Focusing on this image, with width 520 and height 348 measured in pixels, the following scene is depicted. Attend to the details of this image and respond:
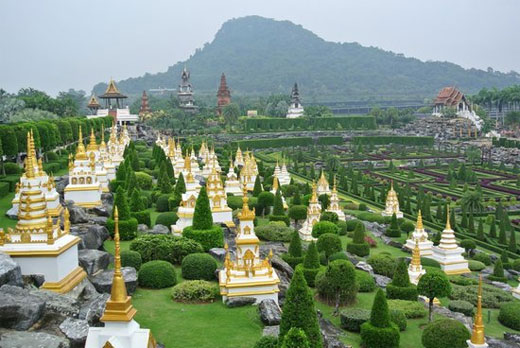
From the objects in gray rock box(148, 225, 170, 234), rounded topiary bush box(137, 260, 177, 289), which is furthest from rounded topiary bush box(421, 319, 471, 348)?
gray rock box(148, 225, 170, 234)

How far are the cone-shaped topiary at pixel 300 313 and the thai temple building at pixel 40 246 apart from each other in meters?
6.74

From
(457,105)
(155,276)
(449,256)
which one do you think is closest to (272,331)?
(155,276)

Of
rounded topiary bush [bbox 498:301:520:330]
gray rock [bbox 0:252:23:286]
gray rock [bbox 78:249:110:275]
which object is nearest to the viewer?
gray rock [bbox 0:252:23:286]

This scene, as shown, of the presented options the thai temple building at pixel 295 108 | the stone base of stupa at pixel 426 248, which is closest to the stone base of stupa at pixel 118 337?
the stone base of stupa at pixel 426 248

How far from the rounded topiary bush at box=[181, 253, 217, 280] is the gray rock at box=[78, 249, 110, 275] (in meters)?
2.93

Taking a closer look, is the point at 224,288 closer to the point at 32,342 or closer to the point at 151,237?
the point at 151,237

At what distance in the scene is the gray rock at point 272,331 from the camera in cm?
1641

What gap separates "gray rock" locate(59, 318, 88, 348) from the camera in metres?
14.0

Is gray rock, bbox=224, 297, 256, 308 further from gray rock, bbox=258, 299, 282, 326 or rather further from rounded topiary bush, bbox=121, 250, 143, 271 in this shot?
rounded topiary bush, bbox=121, 250, 143, 271

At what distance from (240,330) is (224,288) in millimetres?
2718

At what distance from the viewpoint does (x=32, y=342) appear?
13.1 metres

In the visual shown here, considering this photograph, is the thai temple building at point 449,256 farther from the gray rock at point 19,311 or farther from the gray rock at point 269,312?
the gray rock at point 19,311

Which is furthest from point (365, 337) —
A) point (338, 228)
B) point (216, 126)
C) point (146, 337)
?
point (216, 126)

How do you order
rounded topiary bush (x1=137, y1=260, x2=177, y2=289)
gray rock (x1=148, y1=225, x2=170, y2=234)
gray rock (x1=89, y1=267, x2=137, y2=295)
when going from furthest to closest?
1. gray rock (x1=148, y1=225, x2=170, y2=234)
2. rounded topiary bush (x1=137, y1=260, x2=177, y2=289)
3. gray rock (x1=89, y1=267, x2=137, y2=295)
